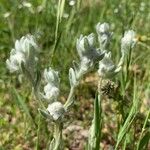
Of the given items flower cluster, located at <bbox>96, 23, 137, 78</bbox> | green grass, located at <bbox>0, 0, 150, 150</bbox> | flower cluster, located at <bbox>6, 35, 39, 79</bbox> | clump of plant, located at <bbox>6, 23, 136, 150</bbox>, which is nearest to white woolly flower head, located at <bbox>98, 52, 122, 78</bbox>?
flower cluster, located at <bbox>96, 23, 137, 78</bbox>

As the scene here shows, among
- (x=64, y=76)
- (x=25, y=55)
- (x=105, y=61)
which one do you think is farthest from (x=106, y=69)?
(x=64, y=76)

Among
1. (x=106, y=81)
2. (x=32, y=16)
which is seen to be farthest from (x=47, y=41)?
(x=106, y=81)

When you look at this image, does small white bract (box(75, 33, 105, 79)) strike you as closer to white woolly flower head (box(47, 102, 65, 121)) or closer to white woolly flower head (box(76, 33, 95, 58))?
white woolly flower head (box(76, 33, 95, 58))

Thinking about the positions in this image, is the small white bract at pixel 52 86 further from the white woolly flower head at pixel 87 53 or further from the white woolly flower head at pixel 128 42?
the white woolly flower head at pixel 128 42

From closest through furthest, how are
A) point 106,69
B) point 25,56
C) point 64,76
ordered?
point 25,56 < point 106,69 < point 64,76

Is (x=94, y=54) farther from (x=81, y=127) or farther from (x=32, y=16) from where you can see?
(x=32, y=16)

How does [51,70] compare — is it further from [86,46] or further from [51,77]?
[86,46]

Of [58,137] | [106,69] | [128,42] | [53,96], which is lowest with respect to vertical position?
[58,137]
